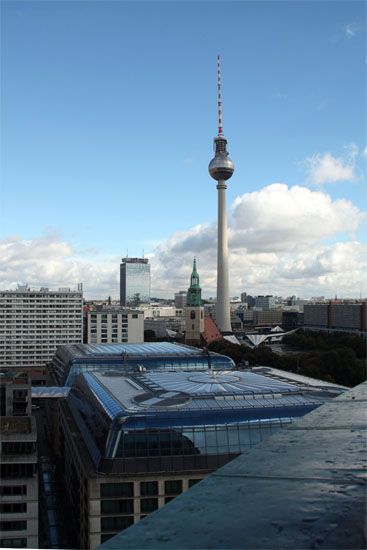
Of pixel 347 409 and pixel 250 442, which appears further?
pixel 250 442

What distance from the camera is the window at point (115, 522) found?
1384cm

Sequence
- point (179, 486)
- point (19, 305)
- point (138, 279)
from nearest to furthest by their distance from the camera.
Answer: point (179, 486) < point (19, 305) < point (138, 279)

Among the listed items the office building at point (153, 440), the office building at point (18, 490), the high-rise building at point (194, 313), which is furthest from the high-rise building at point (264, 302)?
the office building at point (18, 490)

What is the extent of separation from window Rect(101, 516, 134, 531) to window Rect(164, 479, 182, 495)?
3.54 ft

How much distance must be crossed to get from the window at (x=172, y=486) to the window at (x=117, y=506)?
2.96 ft

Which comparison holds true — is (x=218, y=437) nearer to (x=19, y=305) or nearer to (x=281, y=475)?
(x=281, y=475)

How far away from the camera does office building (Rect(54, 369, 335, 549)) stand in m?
14.0

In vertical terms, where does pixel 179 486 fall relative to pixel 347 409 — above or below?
below

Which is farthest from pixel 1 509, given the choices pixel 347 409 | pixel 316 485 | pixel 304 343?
pixel 304 343

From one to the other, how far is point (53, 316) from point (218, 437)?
43214 millimetres

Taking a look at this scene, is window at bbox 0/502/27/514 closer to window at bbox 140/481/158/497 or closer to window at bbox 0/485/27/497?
window at bbox 0/485/27/497

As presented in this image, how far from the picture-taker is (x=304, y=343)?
204ft

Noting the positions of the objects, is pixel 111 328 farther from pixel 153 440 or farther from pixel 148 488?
pixel 148 488

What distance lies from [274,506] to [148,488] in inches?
519
